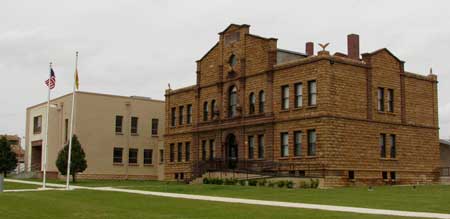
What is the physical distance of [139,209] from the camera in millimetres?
23750

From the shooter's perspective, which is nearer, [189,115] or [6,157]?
[189,115]

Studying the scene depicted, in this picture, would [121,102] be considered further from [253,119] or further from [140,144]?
[253,119]

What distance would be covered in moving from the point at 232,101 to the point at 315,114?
10.4 meters

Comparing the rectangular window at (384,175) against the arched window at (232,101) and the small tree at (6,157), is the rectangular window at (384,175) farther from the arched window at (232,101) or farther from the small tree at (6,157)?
the small tree at (6,157)

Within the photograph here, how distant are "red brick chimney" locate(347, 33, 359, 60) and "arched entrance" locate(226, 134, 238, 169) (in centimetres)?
1066

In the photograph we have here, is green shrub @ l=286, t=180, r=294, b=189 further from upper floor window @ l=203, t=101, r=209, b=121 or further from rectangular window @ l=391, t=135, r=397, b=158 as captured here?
upper floor window @ l=203, t=101, r=209, b=121

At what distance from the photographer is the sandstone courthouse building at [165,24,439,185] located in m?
42.4

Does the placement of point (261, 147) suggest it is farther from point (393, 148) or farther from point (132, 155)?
point (132, 155)

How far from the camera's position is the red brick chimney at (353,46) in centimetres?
4825

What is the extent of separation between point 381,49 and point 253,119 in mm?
10219

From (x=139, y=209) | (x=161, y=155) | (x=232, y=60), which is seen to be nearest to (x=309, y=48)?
(x=232, y=60)

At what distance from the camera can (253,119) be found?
1902 inches

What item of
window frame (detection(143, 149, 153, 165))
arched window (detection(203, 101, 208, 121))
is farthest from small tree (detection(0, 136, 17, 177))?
arched window (detection(203, 101, 208, 121))

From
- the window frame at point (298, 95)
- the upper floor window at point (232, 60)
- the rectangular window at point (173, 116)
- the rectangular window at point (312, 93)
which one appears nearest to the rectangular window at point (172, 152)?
the rectangular window at point (173, 116)
